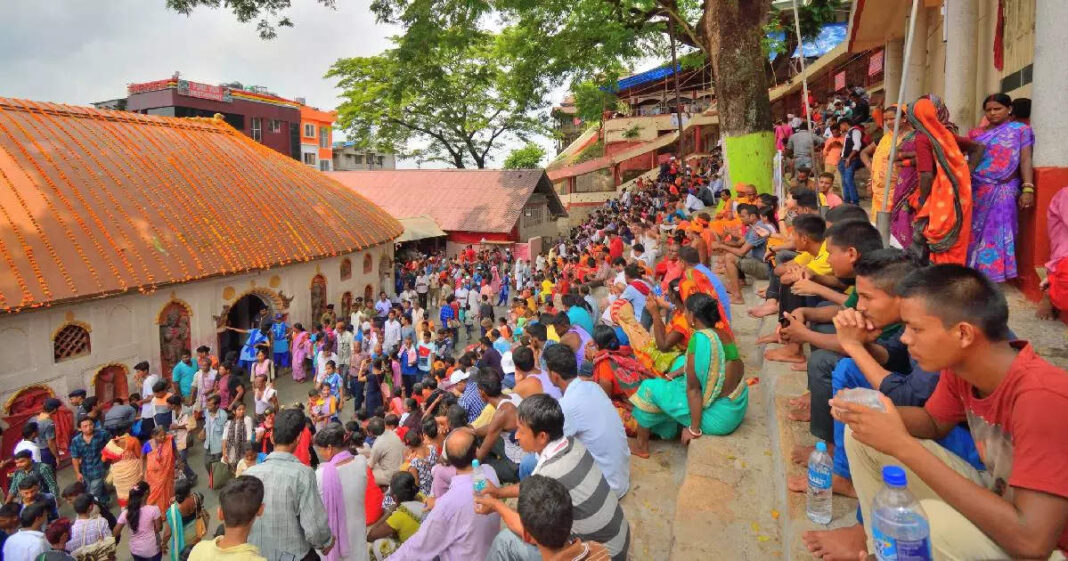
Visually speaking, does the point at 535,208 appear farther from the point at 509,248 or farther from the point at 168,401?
the point at 168,401

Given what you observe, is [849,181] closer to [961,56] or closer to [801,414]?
[961,56]

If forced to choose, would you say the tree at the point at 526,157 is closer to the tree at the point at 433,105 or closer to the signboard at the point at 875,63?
the tree at the point at 433,105

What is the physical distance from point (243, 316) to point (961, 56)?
593 inches

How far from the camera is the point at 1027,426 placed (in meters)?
1.82

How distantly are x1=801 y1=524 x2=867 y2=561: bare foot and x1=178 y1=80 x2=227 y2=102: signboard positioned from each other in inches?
1520

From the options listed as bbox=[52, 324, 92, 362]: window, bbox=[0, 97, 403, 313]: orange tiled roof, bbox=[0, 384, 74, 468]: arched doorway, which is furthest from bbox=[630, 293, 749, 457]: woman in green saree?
bbox=[52, 324, 92, 362]: window

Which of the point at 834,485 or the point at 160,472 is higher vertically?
the point at 834,485

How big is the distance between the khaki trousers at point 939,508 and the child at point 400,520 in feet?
9.71

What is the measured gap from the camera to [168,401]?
27.7 feet

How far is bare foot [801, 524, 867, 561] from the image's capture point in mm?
2664

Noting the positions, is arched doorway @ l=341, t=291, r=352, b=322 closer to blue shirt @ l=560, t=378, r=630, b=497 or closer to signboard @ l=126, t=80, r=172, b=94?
blue shirt @ l=560, t=378, r=630, b=497

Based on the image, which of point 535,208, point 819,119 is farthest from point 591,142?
point 819,119

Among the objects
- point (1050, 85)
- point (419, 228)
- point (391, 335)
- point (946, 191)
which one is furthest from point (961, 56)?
point (419, 228)

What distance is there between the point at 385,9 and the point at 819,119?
1275 centimetres
